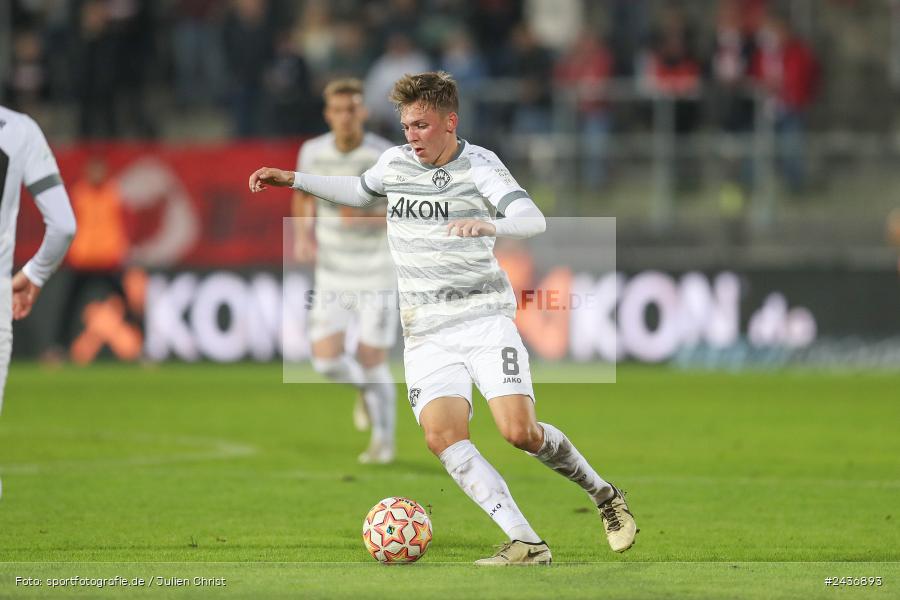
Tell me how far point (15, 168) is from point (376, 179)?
5.96ft

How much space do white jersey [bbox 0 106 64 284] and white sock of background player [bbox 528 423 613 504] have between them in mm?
2788

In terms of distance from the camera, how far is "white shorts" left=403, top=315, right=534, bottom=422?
24.1ft

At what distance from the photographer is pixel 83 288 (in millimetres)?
20234

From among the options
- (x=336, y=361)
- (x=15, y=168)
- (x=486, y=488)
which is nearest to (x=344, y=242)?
(x=336, y=361)

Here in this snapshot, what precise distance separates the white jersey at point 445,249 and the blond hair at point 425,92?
30 centimetres

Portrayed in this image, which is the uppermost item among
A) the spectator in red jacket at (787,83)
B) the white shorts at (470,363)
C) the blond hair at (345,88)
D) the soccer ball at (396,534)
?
the spectator in red jacket at (787,83)

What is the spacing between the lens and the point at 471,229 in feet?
22.2

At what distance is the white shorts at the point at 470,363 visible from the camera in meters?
7.36

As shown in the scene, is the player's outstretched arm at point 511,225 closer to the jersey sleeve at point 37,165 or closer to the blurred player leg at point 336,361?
the jersey sleeve at point 37,165

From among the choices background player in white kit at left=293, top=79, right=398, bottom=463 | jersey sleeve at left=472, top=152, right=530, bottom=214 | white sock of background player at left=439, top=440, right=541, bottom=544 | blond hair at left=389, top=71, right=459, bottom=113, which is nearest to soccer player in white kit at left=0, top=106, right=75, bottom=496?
blond hair at left=389, top=71, right=459, bottom=113

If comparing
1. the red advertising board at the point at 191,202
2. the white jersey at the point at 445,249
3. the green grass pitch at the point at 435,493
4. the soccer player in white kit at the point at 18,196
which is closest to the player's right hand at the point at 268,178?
the white jersey at the point at 445,249

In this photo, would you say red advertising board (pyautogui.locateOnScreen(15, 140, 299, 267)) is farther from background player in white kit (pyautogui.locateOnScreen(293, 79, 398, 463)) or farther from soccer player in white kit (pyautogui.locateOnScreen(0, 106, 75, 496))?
soccer player in white kit (pyautogui.locateOnScreen(0, 106, 75, 496))

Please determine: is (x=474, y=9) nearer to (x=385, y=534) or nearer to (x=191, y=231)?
(x=191, y=231)

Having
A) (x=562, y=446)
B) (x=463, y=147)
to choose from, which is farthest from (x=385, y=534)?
(x=463, y=147)
